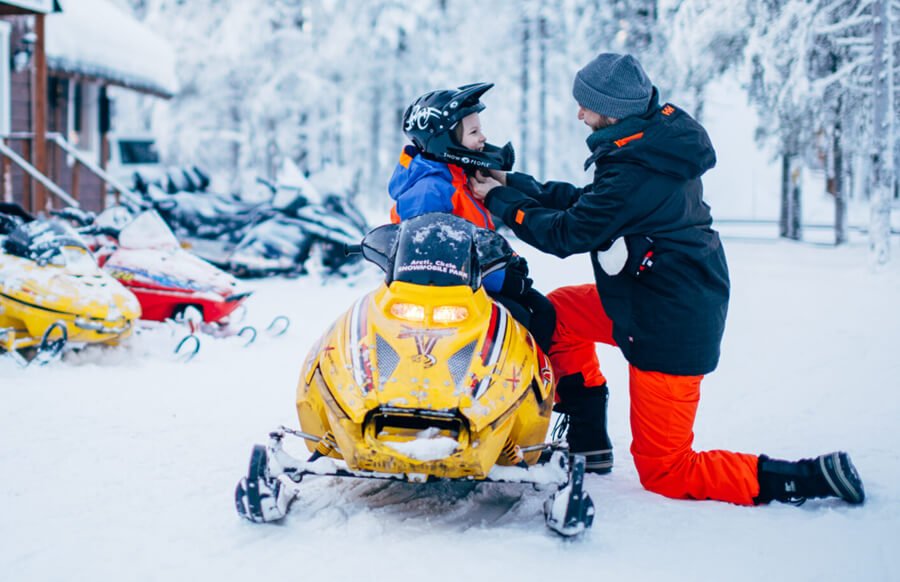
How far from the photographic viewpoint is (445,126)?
370cm

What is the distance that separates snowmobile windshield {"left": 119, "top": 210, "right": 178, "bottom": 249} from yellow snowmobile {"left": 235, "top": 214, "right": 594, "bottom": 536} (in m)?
4.59

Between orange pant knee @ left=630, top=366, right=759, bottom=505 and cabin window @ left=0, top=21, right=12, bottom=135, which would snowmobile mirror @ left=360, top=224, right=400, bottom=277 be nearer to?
orange pant knee @ left=630, top=366, right=759, bottom=505

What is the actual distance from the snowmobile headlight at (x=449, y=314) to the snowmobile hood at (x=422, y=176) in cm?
64

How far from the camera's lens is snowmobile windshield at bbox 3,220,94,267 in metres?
6.03

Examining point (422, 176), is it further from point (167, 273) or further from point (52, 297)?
point (167, 273)

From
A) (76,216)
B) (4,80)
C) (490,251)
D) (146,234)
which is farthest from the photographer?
(4,80)

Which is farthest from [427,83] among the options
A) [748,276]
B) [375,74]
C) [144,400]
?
[144,400]

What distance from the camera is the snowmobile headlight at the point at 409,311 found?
3186 millimetres

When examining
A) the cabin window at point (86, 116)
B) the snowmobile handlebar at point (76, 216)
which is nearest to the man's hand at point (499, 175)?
the snowmobile handlebar at point (76, 216)

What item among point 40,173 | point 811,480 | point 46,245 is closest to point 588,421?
point 811,480

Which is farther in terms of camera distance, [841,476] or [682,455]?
[682,455]

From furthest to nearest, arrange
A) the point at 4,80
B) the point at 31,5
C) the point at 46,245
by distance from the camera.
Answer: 1. the point at 4,80
2. the point at 31,5
3. the point at 46,245

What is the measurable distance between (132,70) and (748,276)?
41.6 feet

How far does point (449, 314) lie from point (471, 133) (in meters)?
1.00
